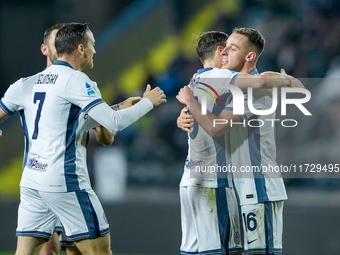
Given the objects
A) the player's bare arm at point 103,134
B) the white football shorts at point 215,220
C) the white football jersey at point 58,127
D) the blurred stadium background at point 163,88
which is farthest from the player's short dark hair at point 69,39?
the blurred stadium background at point 163,88

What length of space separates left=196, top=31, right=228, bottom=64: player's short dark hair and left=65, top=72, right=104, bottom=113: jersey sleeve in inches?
34.8

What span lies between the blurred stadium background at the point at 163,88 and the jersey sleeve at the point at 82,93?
11.2 ft

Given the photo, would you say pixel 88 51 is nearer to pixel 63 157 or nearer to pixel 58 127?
pixel 58 127

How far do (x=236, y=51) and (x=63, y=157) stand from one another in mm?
1393

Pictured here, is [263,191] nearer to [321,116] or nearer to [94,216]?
[94,216]

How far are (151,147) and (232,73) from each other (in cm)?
502

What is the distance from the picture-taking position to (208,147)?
3518mm

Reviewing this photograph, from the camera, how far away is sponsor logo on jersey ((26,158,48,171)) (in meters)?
3.33

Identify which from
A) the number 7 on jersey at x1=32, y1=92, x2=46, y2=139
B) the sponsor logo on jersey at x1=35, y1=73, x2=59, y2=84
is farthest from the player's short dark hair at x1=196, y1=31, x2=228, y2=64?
the number 7 on jersey at x1=32, y1=92, x2=46, y2=139

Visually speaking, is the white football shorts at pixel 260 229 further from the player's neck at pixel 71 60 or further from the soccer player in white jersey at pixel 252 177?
the player's neck at pixel 71 60

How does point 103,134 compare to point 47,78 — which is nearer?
point 47,78

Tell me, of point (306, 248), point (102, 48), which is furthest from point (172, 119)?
point (306, 248)

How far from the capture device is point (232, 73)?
3354 mm

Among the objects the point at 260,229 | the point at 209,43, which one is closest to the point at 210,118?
the point at 209,43
